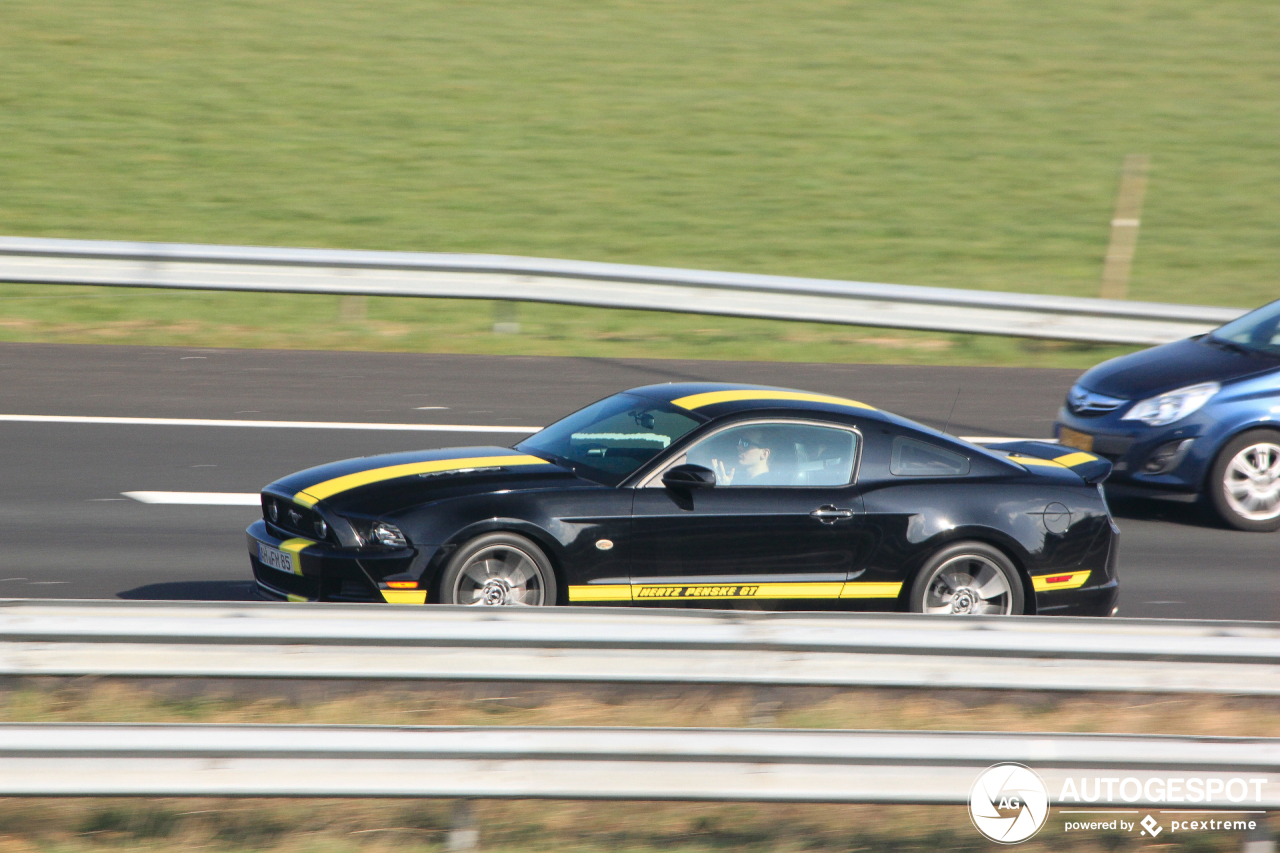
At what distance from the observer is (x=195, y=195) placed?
18.8m

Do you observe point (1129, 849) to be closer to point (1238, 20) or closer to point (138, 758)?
point (138, 758)

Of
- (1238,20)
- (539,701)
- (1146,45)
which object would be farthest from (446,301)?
(1238,20)

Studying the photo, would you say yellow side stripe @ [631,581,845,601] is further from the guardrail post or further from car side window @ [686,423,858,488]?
the guardrail post

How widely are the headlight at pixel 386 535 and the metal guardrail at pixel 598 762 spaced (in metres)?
2.31

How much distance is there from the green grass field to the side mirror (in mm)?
7373

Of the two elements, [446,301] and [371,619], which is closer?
[371,619]

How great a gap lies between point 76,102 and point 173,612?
60.3ft

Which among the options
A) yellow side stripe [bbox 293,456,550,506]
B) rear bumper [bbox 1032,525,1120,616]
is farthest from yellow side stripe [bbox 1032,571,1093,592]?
yellow side stripe [bbox 293,456,550,506]

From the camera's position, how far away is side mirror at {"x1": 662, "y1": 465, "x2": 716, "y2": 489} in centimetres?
702

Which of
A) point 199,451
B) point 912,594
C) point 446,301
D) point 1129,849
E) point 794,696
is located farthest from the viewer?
point 446,301

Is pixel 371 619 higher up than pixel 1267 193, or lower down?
lower down

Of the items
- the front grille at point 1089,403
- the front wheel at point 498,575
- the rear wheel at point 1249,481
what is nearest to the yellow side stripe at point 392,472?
the front wheel at point 498,575

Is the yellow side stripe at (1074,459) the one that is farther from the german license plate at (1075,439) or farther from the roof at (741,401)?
the german license plate at (1075,439)

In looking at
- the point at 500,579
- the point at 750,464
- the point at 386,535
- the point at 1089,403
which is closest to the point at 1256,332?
the point at 1089,403
